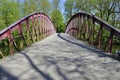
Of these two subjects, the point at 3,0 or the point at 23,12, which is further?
the point at 23,12

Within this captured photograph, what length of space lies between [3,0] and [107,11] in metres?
18.5

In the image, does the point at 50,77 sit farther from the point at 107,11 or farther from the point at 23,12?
the point at 23,12

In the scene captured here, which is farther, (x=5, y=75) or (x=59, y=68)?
(x=59, y=68)

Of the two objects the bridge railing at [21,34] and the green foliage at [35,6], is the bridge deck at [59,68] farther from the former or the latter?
the green foliage at [35,6]

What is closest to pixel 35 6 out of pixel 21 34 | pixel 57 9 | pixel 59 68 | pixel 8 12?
pixel 8 12

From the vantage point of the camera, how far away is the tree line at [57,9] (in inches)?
1539

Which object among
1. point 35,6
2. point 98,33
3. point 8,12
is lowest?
point 98,33

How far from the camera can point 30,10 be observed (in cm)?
4803

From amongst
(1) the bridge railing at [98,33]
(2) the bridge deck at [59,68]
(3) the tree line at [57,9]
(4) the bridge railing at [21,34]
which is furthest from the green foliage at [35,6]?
(2) the bridge deck at [59,68]

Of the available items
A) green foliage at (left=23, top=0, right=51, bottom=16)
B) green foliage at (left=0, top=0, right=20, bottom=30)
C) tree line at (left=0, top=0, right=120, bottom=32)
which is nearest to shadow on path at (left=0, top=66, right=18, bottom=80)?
tree line at (left=0, top=0, right=120, bottom=32)

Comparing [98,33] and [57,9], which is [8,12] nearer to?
[57,9]

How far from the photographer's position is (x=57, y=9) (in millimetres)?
58531

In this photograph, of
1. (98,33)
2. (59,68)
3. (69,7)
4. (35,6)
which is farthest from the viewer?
(69,7)

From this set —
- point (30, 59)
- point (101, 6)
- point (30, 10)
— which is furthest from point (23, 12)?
point (30, 59)
